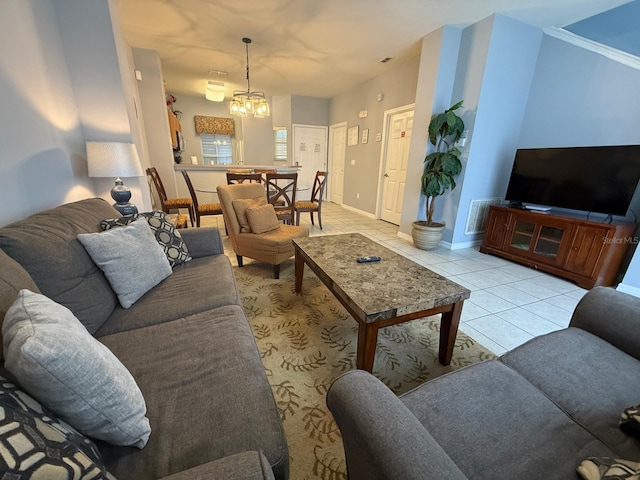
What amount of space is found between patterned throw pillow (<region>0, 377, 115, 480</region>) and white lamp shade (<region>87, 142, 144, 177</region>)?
2030 millimetres

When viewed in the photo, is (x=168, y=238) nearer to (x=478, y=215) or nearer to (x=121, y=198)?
(x=121, y=198)

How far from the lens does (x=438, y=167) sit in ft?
10.6

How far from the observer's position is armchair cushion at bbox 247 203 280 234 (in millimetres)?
2555

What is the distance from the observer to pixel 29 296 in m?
0.67

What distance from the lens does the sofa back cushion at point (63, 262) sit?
3.25ft

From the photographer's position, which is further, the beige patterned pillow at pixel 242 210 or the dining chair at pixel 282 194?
the dining chair at pixel 282 194

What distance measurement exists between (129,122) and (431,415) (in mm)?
3100

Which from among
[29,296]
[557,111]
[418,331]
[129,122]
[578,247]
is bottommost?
[418,331]

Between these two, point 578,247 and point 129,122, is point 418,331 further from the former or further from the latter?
point 129,122

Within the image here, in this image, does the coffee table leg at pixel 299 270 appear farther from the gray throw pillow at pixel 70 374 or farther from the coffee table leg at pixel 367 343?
the gray throw pillow at pixel 70 374

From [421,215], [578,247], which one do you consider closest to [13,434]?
[578,247]

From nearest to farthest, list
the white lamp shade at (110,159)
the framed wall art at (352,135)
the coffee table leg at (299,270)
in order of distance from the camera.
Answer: the white lamp shade at (110,159)
the coffee table leg at (299,270)
the framed wall art at (352,135)

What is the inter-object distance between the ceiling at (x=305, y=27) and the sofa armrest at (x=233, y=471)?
11.7 ft

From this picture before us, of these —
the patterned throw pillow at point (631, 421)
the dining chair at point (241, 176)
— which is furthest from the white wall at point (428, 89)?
the patterned throw pillow at point (631, 421)
